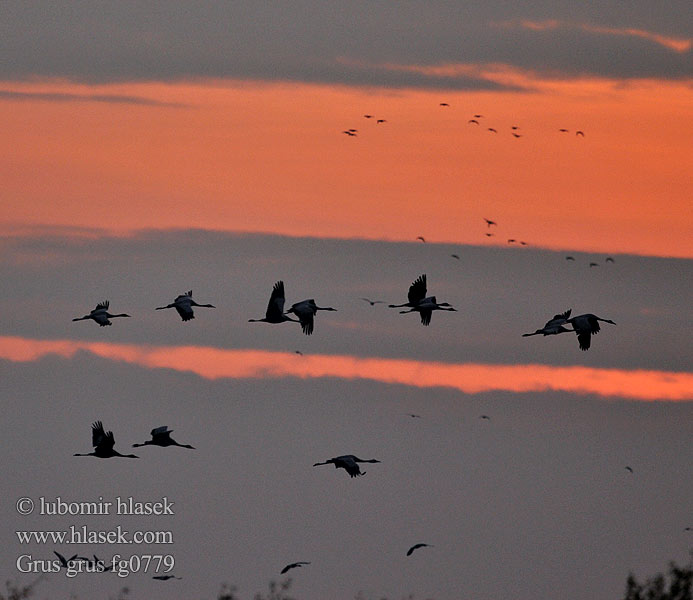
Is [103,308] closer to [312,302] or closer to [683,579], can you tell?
[312,302]

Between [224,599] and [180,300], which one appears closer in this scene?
[224,599]

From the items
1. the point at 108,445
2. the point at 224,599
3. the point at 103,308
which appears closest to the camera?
the point at 224,599

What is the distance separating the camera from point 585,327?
10738cm

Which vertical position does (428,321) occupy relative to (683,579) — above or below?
above

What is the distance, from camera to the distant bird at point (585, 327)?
107 meters

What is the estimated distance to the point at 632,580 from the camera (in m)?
114

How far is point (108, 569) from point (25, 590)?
4805 mm

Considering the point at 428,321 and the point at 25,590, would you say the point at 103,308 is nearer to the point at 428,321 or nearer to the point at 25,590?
the point at 428,321

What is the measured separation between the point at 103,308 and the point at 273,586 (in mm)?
21403

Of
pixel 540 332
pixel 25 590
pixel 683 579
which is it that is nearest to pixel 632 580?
pixel 683 579

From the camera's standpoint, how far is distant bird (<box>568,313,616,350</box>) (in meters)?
107

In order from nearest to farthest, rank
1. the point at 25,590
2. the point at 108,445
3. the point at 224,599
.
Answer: the point at 25,590
the point at 224,599
the point at 108,445

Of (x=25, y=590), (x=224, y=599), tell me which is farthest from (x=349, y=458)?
(x=25, y=590)

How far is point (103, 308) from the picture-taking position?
389ft
